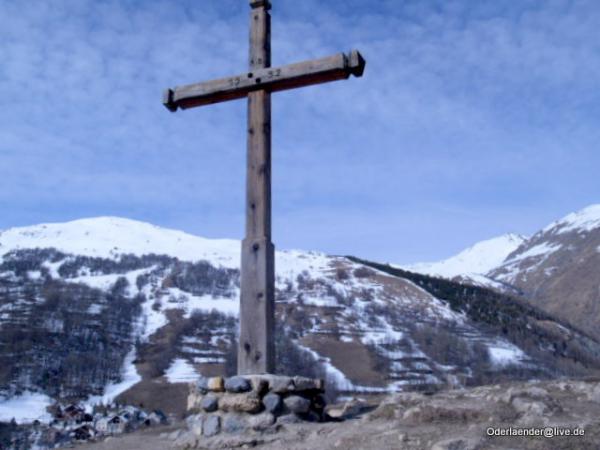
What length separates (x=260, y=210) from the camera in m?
8.30

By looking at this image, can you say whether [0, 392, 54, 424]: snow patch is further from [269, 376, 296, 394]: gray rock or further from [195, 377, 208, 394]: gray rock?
[269, 376, 296, 394]: gray rock

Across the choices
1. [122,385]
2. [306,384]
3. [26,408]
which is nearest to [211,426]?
[306,384]

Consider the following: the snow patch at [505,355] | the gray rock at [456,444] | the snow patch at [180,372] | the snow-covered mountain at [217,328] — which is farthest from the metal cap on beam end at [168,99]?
the snow patch at [505,355]

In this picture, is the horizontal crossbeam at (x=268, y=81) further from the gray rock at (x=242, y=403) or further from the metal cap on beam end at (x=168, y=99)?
the gray rock at (x=242, y=403)

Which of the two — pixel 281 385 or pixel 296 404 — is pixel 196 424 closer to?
pixel 281 385

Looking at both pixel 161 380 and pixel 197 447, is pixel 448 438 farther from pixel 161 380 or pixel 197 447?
pixel 161 380

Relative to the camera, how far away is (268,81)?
28.4 ft

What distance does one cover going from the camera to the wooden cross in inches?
313

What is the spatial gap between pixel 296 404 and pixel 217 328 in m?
120

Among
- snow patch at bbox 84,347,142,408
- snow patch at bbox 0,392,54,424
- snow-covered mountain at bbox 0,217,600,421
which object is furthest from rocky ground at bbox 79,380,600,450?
snow patch at bbox 84,347,142,408

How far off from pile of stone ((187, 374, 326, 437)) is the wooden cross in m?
0.52

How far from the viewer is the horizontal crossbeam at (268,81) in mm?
8258

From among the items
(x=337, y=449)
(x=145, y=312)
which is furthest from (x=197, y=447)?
(x=145, y=312)

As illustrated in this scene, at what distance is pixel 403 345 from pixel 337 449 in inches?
4646
